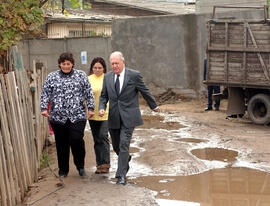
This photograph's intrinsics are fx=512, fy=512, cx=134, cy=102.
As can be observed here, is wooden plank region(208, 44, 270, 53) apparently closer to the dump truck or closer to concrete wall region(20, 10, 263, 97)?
the dump truck

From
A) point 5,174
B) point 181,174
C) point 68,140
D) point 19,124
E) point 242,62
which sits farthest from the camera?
point 242,62

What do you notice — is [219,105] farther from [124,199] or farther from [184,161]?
[124,199]

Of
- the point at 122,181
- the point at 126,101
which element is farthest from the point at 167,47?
the point at 122,181

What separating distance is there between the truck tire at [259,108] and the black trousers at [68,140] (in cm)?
589

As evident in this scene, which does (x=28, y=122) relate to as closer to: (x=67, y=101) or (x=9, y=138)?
(x=67, y=101)

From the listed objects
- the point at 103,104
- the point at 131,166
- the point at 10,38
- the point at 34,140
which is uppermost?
the point at 10,38

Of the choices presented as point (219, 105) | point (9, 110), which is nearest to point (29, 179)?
point (9, 110)

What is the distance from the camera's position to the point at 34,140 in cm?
705

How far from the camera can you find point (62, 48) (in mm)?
20562

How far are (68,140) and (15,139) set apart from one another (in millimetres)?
1141

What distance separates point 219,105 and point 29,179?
9.11 metres

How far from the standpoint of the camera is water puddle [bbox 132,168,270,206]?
6117 millimetres

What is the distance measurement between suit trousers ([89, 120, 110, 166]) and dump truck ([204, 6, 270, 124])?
525 cm

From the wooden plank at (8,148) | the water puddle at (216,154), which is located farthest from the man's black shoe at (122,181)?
the water puddle at (216,154)
